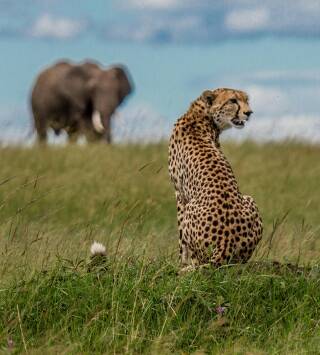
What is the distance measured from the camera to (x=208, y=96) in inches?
279

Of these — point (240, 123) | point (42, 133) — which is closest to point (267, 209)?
point (240, 123)

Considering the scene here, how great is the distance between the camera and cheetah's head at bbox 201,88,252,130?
6930mm

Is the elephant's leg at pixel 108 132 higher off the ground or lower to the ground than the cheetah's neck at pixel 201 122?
lower

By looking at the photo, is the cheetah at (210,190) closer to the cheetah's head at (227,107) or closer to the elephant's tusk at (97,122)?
the cheetah's head at (227,107)

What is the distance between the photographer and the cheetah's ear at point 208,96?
706 centimetres

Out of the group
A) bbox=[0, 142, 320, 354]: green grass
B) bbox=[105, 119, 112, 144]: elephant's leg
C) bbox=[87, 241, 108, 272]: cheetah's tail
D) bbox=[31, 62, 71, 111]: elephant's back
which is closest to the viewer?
bbox=[0, 142, 320, 354]: green grass

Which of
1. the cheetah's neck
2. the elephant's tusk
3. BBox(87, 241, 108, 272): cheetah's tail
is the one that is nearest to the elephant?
the elephant's tusk

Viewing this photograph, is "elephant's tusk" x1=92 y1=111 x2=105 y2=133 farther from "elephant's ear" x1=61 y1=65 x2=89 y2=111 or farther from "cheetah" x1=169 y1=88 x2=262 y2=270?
"cheetah" x1=169 y1=88 x2=262 y2=270

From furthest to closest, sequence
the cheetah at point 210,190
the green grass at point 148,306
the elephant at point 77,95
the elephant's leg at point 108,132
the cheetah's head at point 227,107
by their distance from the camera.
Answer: the elephant at point 77,95
the elephant's leg at point 108,132
the cheetah's head at point 227,107
the cheetah at point 210,190
the green grass at point 148,306

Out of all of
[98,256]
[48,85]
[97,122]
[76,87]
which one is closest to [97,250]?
[98,256]

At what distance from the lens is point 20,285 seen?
5668 millimetres

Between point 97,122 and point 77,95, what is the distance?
1.56 meters

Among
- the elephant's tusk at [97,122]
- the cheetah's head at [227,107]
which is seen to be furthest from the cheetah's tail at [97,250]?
the elephant's tusk at [97,122]

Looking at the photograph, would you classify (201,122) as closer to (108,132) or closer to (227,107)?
(227,107)
